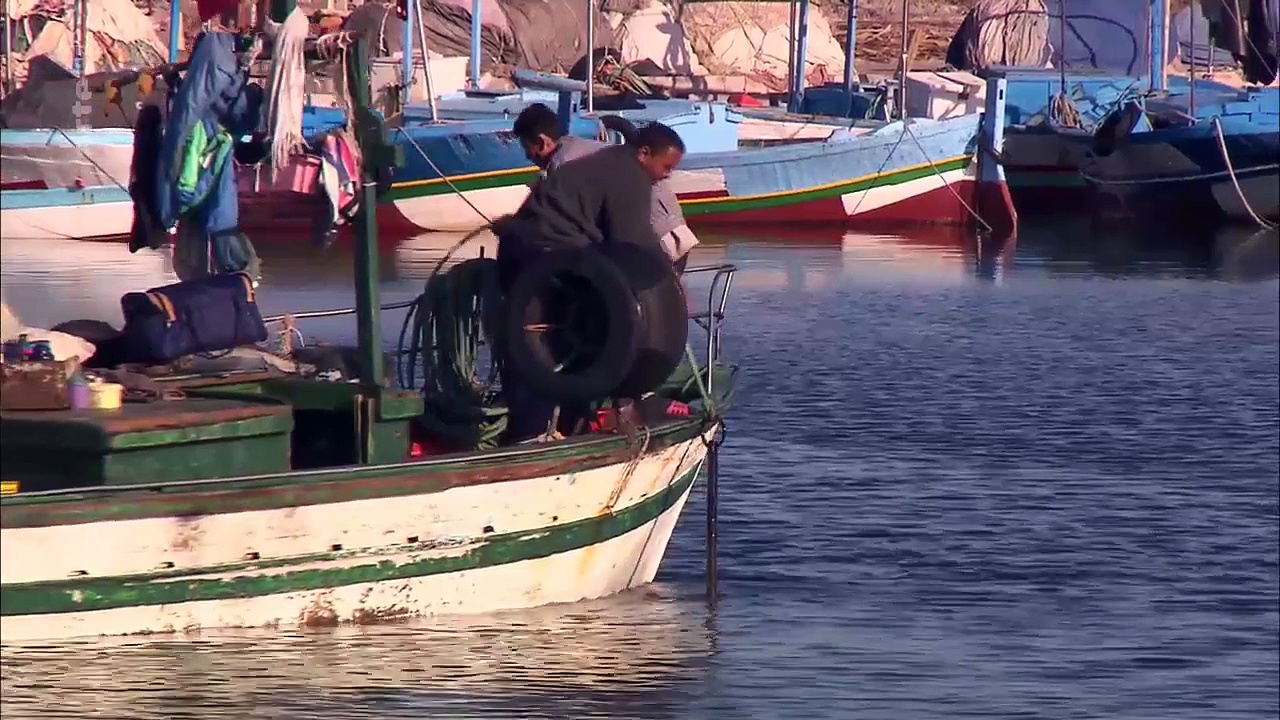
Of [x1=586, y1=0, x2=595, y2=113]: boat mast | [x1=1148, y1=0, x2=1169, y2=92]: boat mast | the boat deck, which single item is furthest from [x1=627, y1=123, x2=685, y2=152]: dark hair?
[x1=1148, y1=0, x2=1169, y2=92]: boat mast

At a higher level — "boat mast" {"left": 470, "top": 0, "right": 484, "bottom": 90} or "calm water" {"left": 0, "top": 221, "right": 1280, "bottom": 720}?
"boat mast" {"left": 470, "top": 0, "right": 484, "bottom": 90}

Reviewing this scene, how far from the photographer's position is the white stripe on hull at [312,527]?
7.50m

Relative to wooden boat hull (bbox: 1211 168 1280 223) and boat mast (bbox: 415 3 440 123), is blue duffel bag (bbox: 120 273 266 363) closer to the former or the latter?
boat mast (bbox: 415 3 440 123)

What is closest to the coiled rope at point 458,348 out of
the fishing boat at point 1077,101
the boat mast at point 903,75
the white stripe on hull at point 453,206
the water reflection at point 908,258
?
the water reflection at point 908,258

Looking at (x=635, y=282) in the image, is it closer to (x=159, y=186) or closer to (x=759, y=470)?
(x=159, y=186)

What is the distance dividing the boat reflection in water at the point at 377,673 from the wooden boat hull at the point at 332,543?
3.0 inches

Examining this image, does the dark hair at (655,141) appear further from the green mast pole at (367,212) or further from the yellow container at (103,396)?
the yellow container at (103,396)

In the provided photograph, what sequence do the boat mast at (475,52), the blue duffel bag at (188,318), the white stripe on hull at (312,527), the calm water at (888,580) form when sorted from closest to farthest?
the white stripe on hull at (312,527) → the calm water at (888,580) → the blue duffel bag at (188,318) → the boat mast at (475,52)

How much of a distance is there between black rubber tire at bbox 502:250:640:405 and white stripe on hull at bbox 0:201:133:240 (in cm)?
144

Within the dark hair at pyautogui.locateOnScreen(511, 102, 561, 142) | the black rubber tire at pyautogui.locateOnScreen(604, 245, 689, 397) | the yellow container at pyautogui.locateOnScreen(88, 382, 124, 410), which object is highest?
the dark hair at pyautogui.locateOnScreen(511, 102, 561, 142)

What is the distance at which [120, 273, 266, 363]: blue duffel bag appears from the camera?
828cm

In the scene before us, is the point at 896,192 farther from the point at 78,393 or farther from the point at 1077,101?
the point at 78,393

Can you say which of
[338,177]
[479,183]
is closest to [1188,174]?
[479,183]

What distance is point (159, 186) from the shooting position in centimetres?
842
